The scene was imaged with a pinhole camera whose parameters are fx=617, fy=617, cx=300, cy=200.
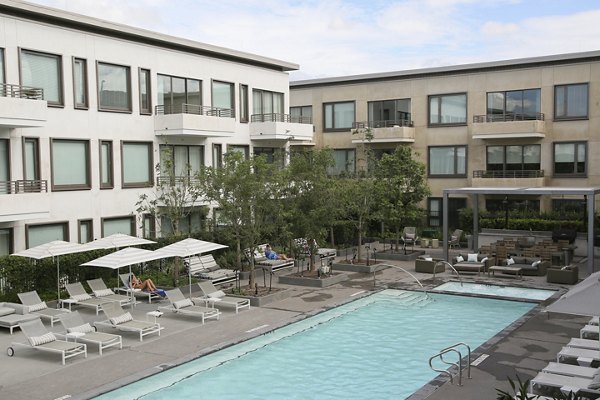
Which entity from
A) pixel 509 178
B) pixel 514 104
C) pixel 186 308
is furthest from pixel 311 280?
pixel 514 104

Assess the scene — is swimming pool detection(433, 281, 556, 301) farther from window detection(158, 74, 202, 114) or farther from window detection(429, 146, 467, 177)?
window detection(429, 146, 467, 177)

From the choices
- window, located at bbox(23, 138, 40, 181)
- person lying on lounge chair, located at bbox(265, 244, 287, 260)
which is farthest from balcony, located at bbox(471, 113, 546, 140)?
window, located at bbox(23, 138, 40, 181)

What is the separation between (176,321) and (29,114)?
949 centimetres

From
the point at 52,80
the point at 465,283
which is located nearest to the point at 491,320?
the point at 465,283

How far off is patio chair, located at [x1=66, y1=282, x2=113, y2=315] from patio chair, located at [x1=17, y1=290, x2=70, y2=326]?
977 mm

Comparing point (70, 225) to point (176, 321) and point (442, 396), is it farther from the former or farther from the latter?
point (442, 396)

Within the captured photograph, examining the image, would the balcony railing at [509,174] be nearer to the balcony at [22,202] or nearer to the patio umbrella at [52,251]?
the balcony at [22,202]

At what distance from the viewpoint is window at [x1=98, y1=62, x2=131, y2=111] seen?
27641 millimetres

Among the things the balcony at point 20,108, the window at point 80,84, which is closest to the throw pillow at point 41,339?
the balcony at point 20,108

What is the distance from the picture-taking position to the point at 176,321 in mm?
19922

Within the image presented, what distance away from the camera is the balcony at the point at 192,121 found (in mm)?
29891

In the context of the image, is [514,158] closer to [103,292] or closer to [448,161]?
[448,161]

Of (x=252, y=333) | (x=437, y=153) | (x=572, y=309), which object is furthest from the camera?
(x=437, y=153)

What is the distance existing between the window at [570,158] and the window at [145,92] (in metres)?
24.6
